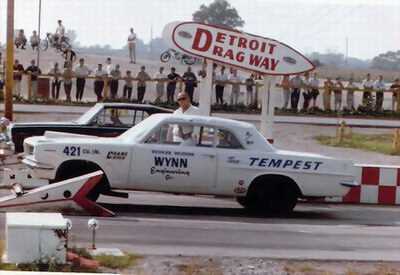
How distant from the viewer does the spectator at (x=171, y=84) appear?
26719 millimetres

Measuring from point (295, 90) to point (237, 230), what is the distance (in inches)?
664

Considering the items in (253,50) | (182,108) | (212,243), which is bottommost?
Result: (212,243)

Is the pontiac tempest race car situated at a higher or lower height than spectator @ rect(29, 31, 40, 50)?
lower

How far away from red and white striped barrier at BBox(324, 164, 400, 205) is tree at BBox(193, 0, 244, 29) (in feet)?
24.3

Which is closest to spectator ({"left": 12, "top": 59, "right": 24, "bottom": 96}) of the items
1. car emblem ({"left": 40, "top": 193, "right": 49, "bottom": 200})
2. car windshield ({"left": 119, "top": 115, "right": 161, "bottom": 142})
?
car windshield ({"left": 119, "top": 115, "right": 161, "bottom": 142})

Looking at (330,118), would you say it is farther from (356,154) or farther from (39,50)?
(39,50)

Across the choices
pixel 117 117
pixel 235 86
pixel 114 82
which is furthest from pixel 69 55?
pixel 117 117

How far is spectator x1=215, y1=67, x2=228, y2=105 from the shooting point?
27203mm

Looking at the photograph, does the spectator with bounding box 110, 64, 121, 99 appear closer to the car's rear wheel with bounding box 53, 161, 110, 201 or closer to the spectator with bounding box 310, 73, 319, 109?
the spectator with bounding box 310, 73, 319, 109

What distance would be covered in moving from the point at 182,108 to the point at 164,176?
1690 mm

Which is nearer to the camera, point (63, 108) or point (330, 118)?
point (63, 108)

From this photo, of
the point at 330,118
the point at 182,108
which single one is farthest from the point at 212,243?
the point at 330,118

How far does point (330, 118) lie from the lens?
28.7m

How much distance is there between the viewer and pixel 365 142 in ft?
79.5
